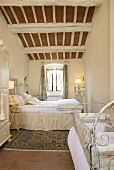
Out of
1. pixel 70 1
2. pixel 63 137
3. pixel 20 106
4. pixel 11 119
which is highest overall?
pixel 70 1

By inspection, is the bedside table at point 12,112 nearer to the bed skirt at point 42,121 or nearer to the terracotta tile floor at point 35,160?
the bed skirt at point 42,121

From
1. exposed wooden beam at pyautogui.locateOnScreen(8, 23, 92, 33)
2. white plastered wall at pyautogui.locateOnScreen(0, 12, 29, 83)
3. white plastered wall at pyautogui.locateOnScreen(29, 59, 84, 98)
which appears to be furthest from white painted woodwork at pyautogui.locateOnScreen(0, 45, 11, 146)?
white plastered wall at pyautogui.locateOnScreen(29, 59, 84, 98)

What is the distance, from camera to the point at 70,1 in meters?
4.21

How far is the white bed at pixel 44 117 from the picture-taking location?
4.86 metres

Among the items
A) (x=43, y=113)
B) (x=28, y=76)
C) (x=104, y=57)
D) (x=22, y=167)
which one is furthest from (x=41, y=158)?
(x=28, y=76)

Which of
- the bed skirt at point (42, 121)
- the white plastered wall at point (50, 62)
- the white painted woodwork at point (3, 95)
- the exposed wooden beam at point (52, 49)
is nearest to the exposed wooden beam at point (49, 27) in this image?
the exposed wooden beam at point (52, 49)

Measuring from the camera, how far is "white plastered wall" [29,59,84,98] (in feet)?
29.4

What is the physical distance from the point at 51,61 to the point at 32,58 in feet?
3.44

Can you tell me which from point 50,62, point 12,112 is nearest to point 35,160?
point 12,112

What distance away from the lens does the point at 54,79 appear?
9.27m

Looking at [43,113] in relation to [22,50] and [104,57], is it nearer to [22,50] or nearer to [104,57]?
[104,57]

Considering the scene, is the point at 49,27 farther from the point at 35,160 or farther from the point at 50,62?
the point at 35,160

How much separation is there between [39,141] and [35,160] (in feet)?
3.19

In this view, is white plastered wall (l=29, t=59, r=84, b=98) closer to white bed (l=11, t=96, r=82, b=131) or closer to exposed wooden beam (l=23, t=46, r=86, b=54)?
exposed wooden beam (l=23, t=46, r=86, b=54)
